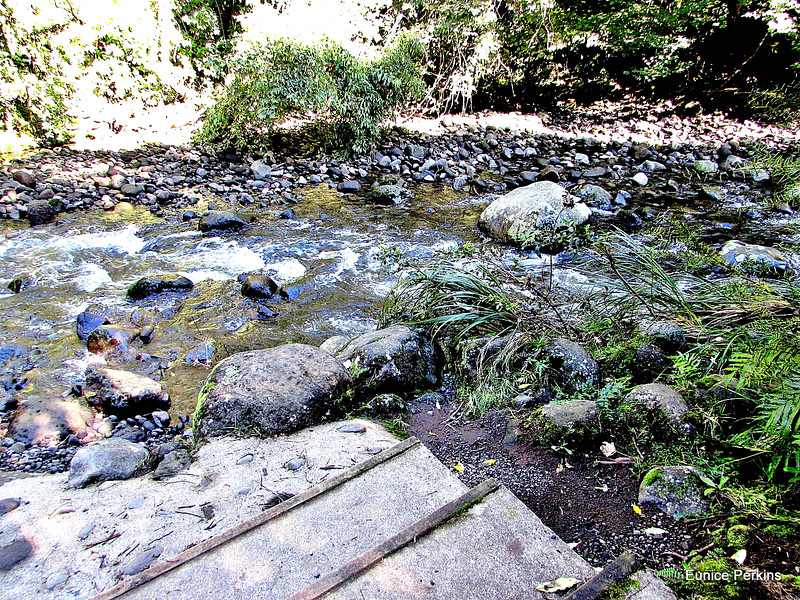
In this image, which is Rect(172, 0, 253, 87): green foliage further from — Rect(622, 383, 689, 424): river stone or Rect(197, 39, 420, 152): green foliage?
Rect(622, 383, 689, 424): river stone

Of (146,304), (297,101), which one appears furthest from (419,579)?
(297,101)

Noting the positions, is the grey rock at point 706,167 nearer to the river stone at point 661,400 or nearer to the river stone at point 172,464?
the river stone at point 661,400

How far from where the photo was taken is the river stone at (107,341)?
3.79 meters

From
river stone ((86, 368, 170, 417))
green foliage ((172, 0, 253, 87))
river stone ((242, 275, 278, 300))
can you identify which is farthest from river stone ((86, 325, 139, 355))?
green foliage ((172, 0, 253, 87))

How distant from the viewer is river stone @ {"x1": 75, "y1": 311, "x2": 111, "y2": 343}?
157 inches

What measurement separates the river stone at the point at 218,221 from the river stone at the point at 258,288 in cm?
169

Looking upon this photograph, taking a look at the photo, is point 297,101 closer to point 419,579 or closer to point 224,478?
point 224,478

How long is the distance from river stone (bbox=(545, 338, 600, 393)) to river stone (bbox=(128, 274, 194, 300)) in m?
3.61

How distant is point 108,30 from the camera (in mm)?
8281

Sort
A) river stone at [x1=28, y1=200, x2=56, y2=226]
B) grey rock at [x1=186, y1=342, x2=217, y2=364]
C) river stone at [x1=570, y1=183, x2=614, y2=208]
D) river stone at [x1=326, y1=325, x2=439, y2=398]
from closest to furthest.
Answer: river stone at [x1=326, y1=325, x2=439, y2=398] < grey rock at [x1=186, y1=342, x2=217, y2=364] < river stone at [x1=28, y1=200, x2=56, y2=226] < river stone at [x1=570, y1=183, x2=614, y2=208]

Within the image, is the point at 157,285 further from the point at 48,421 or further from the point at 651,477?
the point at 651,477

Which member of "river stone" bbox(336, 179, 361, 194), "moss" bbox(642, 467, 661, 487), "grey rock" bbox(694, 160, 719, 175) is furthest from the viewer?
"grey rock" bbox(694, 160, 719, 175)

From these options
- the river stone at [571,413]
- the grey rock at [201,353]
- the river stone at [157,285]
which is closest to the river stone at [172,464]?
the grey rock at [201,353]

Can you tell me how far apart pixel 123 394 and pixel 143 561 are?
1658mm
